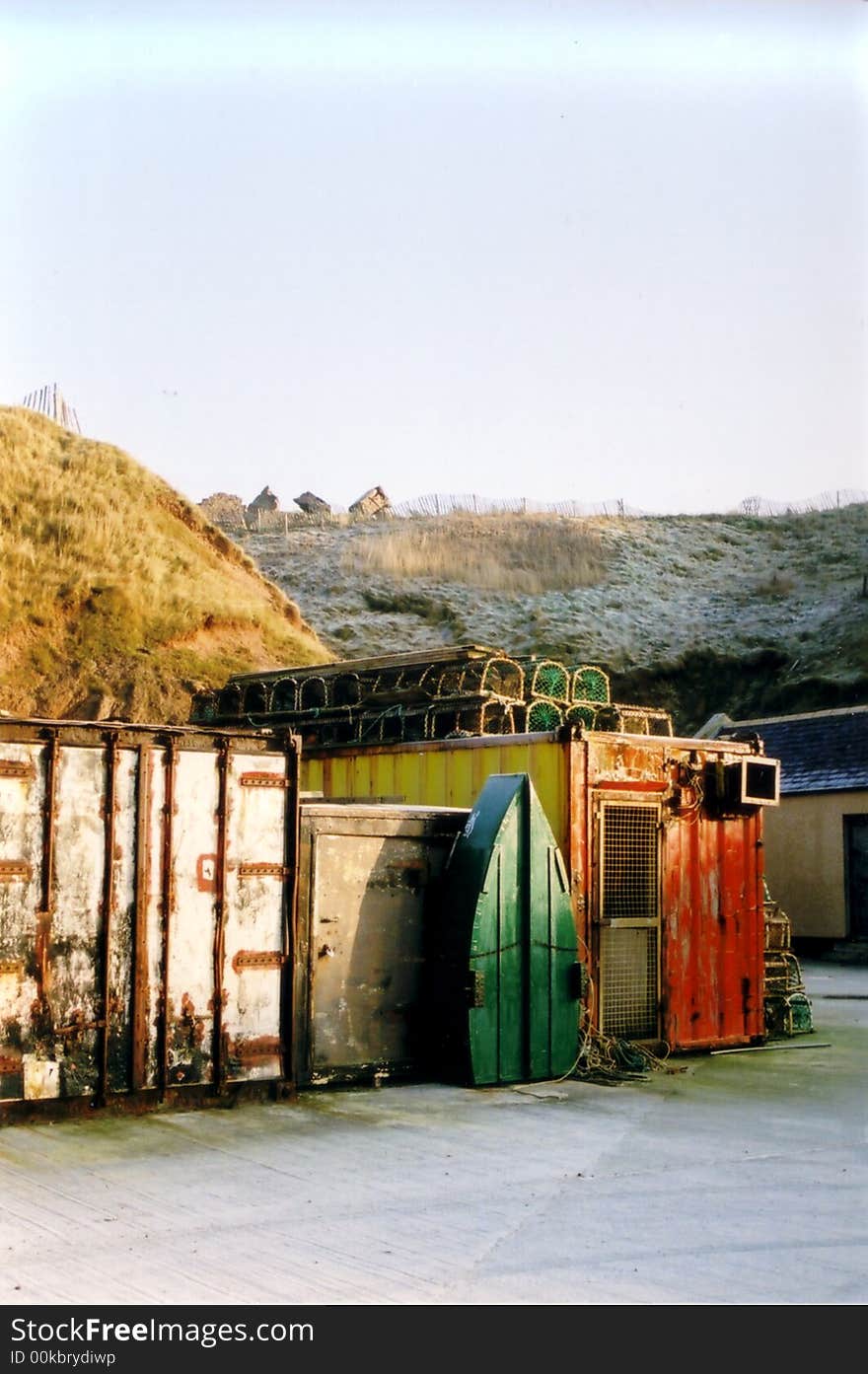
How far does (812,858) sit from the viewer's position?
29.0 meters

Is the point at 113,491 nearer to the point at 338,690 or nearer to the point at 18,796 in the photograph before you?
the point at 338,690

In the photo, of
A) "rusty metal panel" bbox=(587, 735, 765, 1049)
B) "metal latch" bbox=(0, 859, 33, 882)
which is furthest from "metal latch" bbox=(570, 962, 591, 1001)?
"metal latch" bbox=(0, 859, 33, 882)

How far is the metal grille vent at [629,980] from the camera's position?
43.2 feet

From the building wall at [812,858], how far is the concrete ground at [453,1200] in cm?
1719

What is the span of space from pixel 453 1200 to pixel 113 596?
27.1 m

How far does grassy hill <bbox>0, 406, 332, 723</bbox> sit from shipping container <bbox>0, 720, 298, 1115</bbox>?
18.7 metres

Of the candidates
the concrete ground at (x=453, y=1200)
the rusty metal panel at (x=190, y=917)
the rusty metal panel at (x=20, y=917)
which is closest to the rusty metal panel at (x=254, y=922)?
the rusty metal panel at (x=190, y=917)

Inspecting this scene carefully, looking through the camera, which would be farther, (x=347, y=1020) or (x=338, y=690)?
(x=338, y=690)

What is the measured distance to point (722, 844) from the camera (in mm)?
14273

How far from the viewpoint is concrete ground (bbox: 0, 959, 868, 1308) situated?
6242 millimetres

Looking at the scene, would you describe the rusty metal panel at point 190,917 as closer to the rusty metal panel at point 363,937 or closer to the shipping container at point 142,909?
the shipping container at point 142,909

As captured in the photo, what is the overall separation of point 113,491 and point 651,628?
91.2 feet

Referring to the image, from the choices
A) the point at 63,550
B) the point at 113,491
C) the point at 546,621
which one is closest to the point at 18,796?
the point at 63,550

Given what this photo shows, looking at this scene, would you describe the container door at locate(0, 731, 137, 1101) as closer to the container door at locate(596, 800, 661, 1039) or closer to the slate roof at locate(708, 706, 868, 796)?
the container door at locate(596, 800, 661, 1039)
